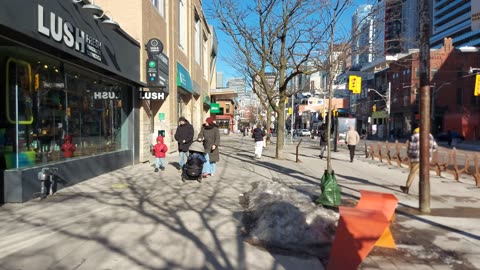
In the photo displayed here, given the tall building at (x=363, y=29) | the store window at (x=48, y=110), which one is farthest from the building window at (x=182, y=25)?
the tall building at (x=363, y=29)

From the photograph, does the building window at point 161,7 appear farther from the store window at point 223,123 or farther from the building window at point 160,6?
the store window at point 223,123

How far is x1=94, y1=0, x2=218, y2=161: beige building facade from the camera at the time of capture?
1493 cm

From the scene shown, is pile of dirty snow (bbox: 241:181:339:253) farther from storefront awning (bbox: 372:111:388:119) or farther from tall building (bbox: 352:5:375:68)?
storefront awning (bbox: 372:111:388:119)

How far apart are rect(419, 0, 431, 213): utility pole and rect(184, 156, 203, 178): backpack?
18.2 feet

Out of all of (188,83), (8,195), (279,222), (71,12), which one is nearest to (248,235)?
(279,222)

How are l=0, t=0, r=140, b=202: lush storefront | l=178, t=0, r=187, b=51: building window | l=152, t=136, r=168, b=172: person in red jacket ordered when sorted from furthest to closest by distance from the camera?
1. l=178, t=0, r=187, b=51: building window
2. l=152, t=136, r=168, b=172: person in red jacket
3. l=0, t=0, r=140, b=202: lush storefront

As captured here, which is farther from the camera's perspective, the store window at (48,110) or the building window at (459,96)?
the building window at (459,96)

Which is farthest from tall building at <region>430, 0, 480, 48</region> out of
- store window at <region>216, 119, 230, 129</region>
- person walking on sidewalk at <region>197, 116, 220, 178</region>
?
person walking on sidewalk at <region>197, 116, 220, 178</region>

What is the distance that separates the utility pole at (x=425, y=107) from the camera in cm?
791

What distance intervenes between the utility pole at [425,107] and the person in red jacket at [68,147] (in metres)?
8.13

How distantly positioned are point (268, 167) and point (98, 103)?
6.32m

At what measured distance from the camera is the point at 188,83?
25.5 m

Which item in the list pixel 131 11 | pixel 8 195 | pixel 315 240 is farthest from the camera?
pixel 131 11

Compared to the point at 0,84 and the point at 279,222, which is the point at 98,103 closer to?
the point at 0,84
